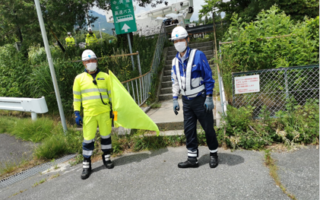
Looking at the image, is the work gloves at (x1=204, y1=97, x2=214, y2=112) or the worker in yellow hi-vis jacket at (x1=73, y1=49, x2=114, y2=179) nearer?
the work gloves at (x1=204, y1=97, x2=214, y2=112)

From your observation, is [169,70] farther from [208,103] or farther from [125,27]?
[208,103]

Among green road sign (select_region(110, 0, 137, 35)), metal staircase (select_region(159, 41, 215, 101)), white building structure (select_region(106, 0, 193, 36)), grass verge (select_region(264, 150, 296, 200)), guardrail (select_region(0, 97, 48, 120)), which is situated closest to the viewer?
grass verge (select_region(264, 150, 296, 200))

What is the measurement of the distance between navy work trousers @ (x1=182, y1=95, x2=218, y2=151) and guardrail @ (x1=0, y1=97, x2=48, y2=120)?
381cm

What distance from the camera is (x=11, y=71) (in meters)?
6.82

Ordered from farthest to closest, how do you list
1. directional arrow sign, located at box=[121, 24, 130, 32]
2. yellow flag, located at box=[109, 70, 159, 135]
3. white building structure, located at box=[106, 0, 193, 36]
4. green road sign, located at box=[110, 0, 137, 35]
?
white building structure, located at box=[106, 0, 193, 36]
directional arrow sign, located at box=[121, 24, 130, 32]
green road sign, located at box=[110, 0, 137, 35]
yellow flag, located at box=[109, 70, 159, 135]

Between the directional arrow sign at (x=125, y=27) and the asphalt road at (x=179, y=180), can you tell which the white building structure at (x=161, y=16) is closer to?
the directional arrow sign at (x=125, y=27)

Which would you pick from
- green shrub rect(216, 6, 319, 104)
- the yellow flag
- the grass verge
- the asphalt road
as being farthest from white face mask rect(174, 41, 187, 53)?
the grass verge

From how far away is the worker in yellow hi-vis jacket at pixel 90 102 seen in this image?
383 centimetres

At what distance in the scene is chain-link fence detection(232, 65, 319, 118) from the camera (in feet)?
13.9

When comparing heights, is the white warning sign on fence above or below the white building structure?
below

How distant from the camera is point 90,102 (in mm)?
3828

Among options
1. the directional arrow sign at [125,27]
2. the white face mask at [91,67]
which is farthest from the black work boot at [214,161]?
the directional arrow sign at [125,27]

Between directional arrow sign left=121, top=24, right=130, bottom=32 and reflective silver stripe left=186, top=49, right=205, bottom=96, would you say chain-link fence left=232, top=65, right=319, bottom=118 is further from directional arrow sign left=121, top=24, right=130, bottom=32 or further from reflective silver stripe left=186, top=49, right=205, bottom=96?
directional arrow sign left=121, top=24, right=130, bottom=32

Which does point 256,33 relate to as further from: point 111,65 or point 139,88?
point 111,65
